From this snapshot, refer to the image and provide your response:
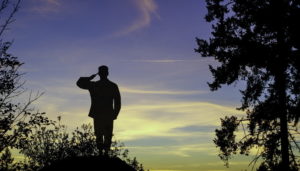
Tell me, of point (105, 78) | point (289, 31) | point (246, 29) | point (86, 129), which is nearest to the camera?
point (105, 78)

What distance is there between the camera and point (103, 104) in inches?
→ 607

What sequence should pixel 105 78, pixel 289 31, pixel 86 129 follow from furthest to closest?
pixel 86 129, pixel 289 31, pixel 105 78

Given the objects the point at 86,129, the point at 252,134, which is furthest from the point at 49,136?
the point at 252,134

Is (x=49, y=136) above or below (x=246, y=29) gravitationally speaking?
below

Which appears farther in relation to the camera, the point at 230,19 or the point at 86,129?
the point at 86,129

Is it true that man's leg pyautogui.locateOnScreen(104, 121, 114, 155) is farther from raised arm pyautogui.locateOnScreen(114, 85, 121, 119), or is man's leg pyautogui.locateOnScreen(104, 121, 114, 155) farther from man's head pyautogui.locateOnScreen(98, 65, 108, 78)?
man's head pyautogui.locateOnScreen(98, 65, 108, 78)

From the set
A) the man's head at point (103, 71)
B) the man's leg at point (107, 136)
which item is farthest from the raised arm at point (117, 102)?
the man's head at point (103, 71)

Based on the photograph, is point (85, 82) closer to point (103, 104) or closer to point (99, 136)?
point (103, 104)

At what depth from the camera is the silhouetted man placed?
15.2 m

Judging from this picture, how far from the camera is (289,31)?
66.0 feet

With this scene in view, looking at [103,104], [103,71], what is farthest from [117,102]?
[103,71]

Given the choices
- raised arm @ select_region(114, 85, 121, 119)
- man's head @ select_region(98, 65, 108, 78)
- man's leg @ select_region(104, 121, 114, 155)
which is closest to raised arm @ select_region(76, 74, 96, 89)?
man's head @ select_region(98, 65, 108, 78)

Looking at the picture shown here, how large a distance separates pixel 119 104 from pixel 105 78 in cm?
109

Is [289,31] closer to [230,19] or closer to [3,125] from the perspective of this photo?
[230,19]
